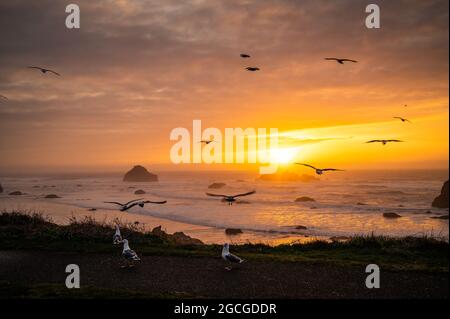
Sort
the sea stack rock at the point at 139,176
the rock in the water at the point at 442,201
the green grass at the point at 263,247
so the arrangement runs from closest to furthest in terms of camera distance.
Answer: the green grass at the point at 263,247 → the rock in the water at the point at 442,201 → the sea stack rock at the point at 139,176

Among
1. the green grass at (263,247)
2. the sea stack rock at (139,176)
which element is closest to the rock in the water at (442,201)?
the green grass at (263,247)

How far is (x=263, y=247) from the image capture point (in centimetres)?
1817

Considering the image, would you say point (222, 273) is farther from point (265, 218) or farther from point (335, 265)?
point (265, 218)

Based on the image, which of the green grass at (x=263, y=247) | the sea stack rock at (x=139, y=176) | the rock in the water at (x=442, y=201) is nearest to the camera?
the green grass at (x=263, y=247)

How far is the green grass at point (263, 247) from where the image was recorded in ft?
49.8

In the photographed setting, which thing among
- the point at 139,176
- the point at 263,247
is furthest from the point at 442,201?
the point at 139,176

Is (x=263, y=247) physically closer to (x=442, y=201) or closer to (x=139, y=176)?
(x=442, y=201)

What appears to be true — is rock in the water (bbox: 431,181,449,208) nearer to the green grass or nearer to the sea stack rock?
the green grass

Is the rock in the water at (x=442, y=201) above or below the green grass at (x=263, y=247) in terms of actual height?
below

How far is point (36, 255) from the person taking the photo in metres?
15.9

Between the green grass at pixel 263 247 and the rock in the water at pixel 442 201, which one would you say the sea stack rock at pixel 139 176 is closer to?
the rock in the water at pixel 442 201
